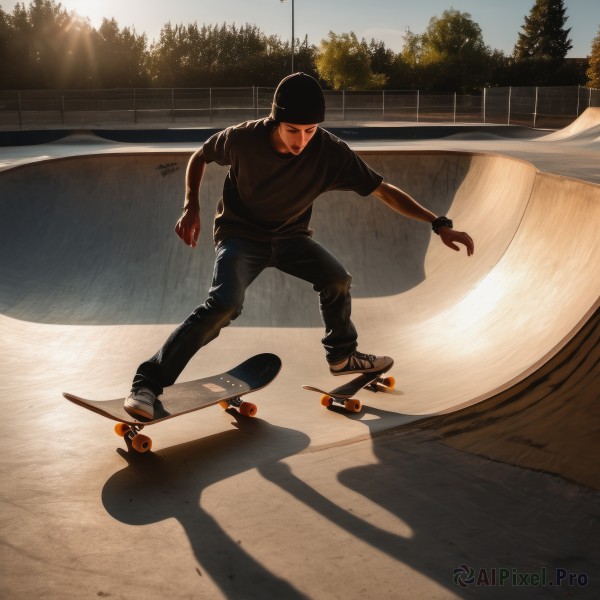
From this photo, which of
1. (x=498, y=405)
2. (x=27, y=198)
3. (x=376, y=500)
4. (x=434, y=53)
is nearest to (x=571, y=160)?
(x=27, y=198)

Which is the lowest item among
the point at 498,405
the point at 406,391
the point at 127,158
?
the point at 406,391

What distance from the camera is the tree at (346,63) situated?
192 feet

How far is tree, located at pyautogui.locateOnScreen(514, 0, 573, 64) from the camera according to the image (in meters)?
86.1

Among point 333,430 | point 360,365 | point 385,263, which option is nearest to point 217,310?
point 333,430

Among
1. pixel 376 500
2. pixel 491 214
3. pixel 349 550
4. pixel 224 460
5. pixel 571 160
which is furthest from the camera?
pixel 571 160

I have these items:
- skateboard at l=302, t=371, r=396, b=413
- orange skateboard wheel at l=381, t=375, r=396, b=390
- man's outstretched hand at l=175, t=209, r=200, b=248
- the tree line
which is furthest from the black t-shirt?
the tree line

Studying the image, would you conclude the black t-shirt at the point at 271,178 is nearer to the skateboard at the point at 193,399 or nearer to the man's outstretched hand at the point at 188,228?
the man's outstretched hand at the point at 188,228

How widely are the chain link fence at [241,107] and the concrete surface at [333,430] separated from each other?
87.2 feet

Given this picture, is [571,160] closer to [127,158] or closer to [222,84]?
[127,158]

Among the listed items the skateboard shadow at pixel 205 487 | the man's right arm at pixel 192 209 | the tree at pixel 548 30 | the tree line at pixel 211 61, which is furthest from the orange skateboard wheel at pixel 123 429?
the tree at pixel 548 30

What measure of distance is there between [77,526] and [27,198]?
725 cm

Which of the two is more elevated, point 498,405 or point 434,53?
point 434,53

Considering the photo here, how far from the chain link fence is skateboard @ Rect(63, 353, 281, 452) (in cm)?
3068

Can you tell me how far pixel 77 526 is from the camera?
3053 mm
